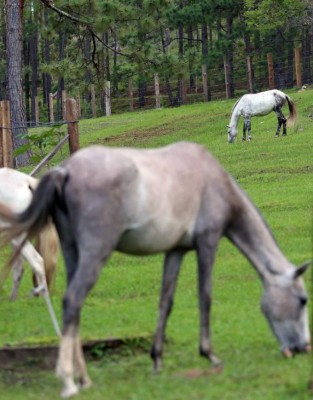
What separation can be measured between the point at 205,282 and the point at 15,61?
1865 cm

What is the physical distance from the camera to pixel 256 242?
783cm

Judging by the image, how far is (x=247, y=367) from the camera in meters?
7.38

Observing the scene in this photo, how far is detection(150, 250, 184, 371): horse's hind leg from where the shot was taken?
7594 millimetres

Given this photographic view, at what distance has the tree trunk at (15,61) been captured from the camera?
986 inches

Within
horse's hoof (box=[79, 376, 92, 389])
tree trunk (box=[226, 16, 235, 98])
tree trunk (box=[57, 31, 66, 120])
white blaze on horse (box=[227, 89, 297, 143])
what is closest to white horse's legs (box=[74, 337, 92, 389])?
horse's hoof (box=[79, 376, 92, 389])

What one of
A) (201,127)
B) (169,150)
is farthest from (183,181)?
(201,127)

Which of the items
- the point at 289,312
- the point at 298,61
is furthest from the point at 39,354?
the point at 298,61

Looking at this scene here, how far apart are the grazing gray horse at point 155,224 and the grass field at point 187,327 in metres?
0.27

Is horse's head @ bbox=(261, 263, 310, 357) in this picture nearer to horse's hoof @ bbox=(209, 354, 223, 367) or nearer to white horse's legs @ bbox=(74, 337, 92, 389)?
horse's hoof @ bbox=(209, 354, 223, 367)

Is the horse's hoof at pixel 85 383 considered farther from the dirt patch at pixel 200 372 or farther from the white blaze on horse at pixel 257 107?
the white blaze on horse at pixel 257 107

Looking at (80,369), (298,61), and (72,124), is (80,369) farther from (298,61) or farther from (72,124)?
(298,61)

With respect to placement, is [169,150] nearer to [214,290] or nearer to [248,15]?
[214,290]

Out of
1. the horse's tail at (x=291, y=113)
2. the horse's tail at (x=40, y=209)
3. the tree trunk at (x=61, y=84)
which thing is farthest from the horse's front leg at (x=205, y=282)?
the tree trunk at (x=61, y=84)

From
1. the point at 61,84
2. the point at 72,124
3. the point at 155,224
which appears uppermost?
the point at 61,84
